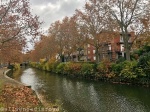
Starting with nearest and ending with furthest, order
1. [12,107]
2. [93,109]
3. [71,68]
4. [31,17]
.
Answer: [12,107] < [93,109] < [31,17] < [71,68]

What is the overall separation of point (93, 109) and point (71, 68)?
30.7 m

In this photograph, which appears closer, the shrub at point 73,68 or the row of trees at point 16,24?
the row of trees at point 16,24

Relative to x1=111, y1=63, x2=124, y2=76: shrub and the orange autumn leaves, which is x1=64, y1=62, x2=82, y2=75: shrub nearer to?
x1=111, y1=63, x2=124, y2=76: shrub

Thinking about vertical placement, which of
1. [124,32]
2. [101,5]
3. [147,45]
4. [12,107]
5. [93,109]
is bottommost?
[93,109]

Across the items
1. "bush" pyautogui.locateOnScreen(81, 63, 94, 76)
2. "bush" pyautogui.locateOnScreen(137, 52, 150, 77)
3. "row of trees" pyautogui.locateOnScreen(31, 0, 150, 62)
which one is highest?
"row of trees" pyautogui.locateOnScreen(31, 0, 150, 62)

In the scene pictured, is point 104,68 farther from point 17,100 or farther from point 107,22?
point 17,100

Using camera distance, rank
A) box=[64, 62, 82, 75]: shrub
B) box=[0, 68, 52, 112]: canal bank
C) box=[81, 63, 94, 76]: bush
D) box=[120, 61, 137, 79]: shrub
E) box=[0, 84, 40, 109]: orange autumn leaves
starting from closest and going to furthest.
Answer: box=[0, 68, 52, 112]: canal bank < box=[0, 84, 40, 109]: orange autumn leaves < box=[120, 61, 137, 79]: shrub < box=[81, 63, 94, 76]: bush < box=[64, 62, 82, 75]: shrub

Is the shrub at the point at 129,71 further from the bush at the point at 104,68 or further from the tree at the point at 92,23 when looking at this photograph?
the tree at the point at 92,23

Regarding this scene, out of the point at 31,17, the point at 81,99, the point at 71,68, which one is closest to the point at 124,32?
the point at 71,68

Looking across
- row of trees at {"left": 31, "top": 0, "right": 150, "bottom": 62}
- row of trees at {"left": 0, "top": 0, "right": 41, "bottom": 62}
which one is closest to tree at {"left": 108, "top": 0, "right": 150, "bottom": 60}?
row of trees at {"left": 31, "top": 0, "right": 150, "bottom": 62}

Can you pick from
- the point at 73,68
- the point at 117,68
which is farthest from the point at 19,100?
the point at 73,68

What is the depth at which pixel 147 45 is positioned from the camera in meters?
37.0

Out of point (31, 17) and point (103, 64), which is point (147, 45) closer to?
point (103, 64)

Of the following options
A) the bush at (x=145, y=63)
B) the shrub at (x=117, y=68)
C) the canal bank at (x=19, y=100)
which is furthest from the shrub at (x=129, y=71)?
the canal bank at (x=19, y=100)
